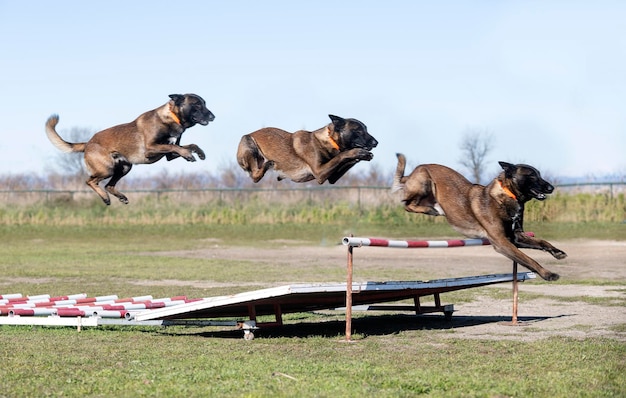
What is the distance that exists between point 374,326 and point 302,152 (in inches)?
168

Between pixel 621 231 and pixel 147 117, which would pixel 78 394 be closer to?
pixel 147 117

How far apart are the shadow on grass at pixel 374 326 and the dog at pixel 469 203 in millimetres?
1785

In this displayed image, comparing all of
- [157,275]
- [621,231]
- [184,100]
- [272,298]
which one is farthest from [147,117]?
[621,231]

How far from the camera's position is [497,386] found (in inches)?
321

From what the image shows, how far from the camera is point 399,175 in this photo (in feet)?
37.4

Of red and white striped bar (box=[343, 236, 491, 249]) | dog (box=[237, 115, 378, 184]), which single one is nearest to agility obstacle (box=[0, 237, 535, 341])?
red and white striped bar (box=[343, 236, 491, 249])

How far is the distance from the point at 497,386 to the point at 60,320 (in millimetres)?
6260

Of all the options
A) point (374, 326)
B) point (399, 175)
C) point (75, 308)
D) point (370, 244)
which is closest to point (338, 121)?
point (370, 244)

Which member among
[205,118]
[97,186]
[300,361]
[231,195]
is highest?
[205,118]

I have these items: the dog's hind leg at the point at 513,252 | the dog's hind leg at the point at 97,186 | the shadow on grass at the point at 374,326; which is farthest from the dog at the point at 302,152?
the shadow on grass at the point at 374,326

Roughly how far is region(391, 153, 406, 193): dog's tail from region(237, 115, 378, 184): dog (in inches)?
75.8

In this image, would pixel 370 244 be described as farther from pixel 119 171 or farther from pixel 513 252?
pixel 119 171

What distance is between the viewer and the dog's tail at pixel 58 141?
33.7 feet

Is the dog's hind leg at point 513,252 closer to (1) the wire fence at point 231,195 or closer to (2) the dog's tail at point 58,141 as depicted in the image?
(2) the dog's tail at point 58,141
